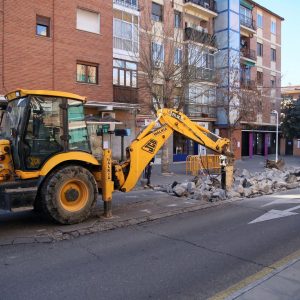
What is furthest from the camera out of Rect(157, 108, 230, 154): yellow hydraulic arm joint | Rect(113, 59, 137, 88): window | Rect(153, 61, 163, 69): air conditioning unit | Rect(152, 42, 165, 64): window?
Rect(113, 59, 137, 88): window

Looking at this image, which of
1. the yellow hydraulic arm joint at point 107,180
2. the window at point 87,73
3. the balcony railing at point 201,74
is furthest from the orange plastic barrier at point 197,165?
the yellow hydraulic arm joint at point 107,180

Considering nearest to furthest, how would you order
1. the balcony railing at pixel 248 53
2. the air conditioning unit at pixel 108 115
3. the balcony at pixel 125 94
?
the air conditioning unit at pixel 108 115
the balcony at pixel 125 94
the balcony railing at pixel 248 53

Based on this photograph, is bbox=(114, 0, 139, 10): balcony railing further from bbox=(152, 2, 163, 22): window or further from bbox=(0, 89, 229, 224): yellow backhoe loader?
bbox=(0, 89, 229, 224): yellow backhoe loader

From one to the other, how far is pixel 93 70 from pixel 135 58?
112 inches

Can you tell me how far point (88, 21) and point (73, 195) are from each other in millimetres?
16490

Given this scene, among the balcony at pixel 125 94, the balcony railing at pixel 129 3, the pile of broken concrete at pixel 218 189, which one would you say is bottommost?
the pile of broken concrete at pixel 218 189

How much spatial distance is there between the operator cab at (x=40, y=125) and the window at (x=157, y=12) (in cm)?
1990

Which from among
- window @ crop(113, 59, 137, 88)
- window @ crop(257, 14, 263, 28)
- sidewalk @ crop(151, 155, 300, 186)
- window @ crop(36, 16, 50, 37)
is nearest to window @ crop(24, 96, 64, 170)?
sidewalk @ crop(151, 155, 300, 186)

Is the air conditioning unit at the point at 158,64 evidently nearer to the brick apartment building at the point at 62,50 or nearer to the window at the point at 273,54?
the brick apartment building at the point at 62,50

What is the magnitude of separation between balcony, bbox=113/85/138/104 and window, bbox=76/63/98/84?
1.51 meters

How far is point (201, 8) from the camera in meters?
29.9

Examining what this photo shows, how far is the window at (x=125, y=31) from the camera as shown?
77.5ft

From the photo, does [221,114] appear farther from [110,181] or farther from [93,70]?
[110,181]

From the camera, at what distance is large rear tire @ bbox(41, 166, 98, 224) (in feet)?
23.9
